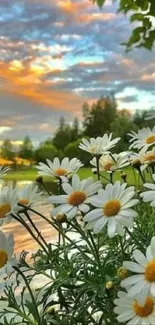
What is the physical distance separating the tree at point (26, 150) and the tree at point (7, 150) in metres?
0.04

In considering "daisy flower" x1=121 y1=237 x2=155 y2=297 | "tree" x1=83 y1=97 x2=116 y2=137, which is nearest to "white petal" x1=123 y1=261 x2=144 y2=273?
"daisy flower" x1=121 y1=237 x2=155 y2=297

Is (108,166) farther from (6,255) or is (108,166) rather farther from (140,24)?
(140,24)

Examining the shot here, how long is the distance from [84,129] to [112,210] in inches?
62.9

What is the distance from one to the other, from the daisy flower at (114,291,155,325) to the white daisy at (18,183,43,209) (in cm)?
13

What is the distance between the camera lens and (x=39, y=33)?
8.06ft

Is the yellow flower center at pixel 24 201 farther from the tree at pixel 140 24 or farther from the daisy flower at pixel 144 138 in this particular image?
the tree at pixel 140 24

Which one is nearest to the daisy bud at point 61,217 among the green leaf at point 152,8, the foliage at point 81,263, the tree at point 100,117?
the foliage at point 81,263

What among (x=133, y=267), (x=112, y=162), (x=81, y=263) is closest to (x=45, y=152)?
(x=112, y=162)

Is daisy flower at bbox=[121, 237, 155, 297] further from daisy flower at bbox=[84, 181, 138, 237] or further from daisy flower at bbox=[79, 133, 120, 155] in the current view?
daisy flower at bbox=[79, 133, 120, 155]

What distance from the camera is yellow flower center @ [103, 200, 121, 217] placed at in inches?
14.0

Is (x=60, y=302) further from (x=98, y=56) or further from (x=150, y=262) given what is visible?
(x=98, y=56)

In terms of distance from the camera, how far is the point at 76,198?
388mm

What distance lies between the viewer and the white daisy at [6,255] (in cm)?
38

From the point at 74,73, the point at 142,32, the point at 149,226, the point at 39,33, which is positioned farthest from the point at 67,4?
the point at 149,226
